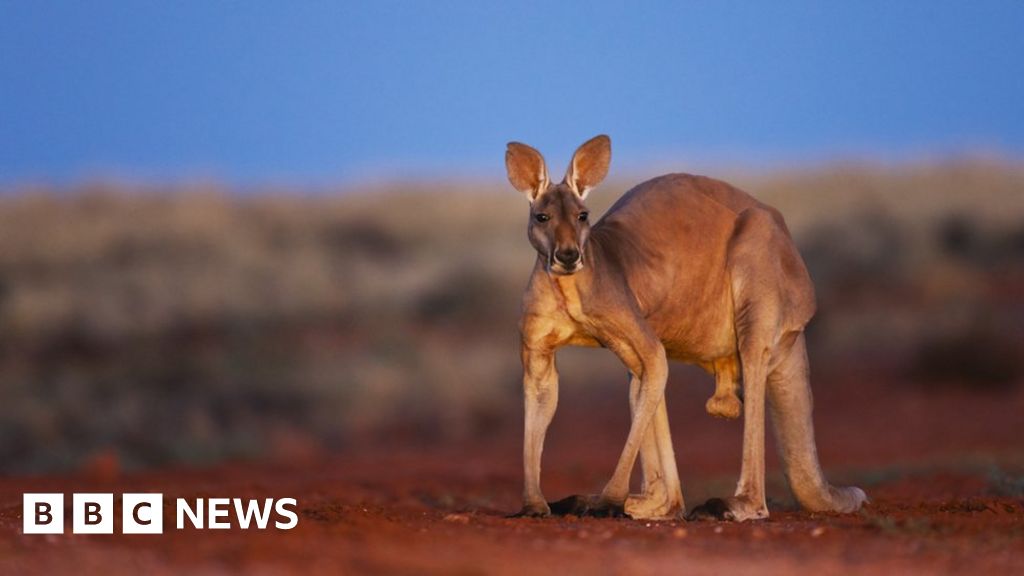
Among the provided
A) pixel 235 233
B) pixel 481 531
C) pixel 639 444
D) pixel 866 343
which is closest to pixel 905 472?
pixel 639 444

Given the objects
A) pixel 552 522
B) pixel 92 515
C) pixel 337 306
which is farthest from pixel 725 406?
pixel 337 306

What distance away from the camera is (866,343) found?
24766 millimetres

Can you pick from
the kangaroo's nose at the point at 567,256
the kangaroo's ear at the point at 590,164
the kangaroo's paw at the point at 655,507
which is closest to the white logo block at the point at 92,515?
the kangaroo's nose at the point at 567,256

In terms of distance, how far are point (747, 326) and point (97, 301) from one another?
759 inches

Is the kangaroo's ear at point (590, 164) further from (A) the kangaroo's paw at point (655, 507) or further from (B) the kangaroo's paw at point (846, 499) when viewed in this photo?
(B) the kangaroo's paw at point (846, 499)

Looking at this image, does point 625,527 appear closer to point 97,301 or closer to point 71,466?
point 71,466

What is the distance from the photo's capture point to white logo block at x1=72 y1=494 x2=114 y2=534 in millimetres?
7695

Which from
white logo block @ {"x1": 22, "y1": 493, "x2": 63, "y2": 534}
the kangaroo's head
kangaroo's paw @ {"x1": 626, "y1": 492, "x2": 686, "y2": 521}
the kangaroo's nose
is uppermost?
the kangaroo's head

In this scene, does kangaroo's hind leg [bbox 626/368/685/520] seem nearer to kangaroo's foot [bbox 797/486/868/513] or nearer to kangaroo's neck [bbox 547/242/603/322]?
kangaroo's neck [bbox 547/242/603/322]

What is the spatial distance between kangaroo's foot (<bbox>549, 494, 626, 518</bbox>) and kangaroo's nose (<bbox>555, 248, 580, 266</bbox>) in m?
1.39

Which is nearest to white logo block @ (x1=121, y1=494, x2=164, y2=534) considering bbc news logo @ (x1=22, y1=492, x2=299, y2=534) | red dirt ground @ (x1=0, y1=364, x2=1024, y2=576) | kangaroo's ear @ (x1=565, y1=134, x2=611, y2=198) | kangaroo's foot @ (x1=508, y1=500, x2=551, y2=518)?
bbc news logo @ (x1=22, y1=492, x2=299, y2=534)

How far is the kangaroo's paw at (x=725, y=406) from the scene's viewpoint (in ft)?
30.0

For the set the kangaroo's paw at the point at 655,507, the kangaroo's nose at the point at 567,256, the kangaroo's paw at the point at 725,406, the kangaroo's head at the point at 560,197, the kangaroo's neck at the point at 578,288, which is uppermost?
the kangaroo's head at the point at 560,197

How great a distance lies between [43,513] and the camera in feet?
30.1
